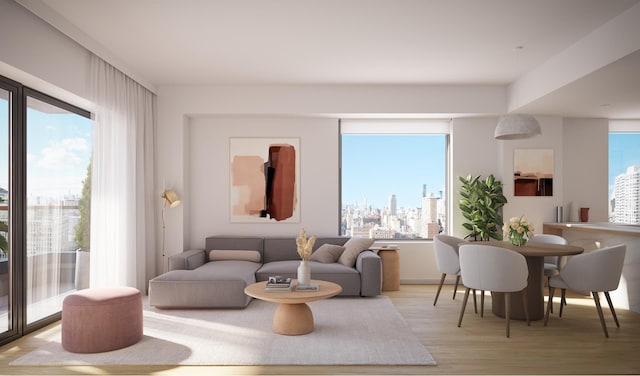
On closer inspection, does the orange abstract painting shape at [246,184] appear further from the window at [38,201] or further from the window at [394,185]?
the window at [38,201]

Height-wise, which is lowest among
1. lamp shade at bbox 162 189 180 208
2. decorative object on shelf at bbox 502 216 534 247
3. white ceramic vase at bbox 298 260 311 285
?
white ceramic vase at bbox 298 260 311 285

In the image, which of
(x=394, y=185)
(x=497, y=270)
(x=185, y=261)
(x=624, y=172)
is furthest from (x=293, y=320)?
(x=624, y=172)

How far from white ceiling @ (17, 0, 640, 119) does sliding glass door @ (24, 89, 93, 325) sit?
88 cm

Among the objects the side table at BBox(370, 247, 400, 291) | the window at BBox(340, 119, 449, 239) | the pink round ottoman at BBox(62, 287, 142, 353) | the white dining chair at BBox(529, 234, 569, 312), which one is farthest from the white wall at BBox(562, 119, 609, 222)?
the pink round ottoman at BBox(62, 287, 142, 353)

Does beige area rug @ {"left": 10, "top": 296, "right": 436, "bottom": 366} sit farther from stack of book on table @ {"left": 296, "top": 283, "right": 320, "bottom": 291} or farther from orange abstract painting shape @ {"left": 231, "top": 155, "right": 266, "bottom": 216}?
orange abstract painting shape @ {"left": 231, "top": 155, "right": 266, "bottom": 216}

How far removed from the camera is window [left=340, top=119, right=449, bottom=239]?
23.2 feet

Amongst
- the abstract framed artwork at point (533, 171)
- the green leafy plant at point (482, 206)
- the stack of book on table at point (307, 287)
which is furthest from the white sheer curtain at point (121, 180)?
the abstract framed artwork at point (533, 171)

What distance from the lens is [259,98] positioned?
21.2ft

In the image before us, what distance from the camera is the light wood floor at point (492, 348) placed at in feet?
10.8

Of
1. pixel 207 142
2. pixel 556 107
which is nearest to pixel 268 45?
pixel 207 142

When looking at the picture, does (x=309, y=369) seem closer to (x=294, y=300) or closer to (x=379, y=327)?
(x=294, y=300)

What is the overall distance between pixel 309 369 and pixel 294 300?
0.76 meters

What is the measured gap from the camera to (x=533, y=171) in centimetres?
673

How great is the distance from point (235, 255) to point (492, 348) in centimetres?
367
